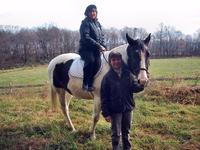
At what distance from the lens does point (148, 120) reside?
7469 millimetres

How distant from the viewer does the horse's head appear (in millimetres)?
4642

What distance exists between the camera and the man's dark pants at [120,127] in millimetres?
4891

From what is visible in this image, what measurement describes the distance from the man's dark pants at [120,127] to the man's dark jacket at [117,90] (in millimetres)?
136

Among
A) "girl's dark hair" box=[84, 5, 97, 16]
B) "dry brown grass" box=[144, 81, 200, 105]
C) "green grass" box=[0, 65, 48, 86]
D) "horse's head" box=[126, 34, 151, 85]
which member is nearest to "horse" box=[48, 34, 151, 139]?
"horse's head" box=[126, 34, 151, 85]

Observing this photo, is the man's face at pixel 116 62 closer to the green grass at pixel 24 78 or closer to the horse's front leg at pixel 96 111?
the horse's front leg at pixel 96 111

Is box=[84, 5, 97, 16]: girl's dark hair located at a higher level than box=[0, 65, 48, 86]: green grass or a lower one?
higher

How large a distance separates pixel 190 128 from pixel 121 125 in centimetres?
251

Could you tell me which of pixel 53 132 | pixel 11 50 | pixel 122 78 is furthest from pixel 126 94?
pixel 11 50

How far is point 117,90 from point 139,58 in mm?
617

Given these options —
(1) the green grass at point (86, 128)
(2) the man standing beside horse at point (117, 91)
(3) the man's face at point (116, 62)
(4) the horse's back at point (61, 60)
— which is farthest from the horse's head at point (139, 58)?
(4) the horse's back at point (61, 60)

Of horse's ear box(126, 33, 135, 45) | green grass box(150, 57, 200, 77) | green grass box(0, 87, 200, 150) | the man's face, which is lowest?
green grass box(150, 57, 200, 77)

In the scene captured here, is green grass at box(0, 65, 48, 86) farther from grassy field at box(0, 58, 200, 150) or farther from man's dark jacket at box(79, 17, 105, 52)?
man's dark jacket at box(79, 17, 105, 52)

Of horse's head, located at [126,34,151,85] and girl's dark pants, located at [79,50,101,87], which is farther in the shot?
girl's dark pants, located at [79,50,101,87]

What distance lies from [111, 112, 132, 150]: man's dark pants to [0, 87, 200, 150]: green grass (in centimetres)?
78
